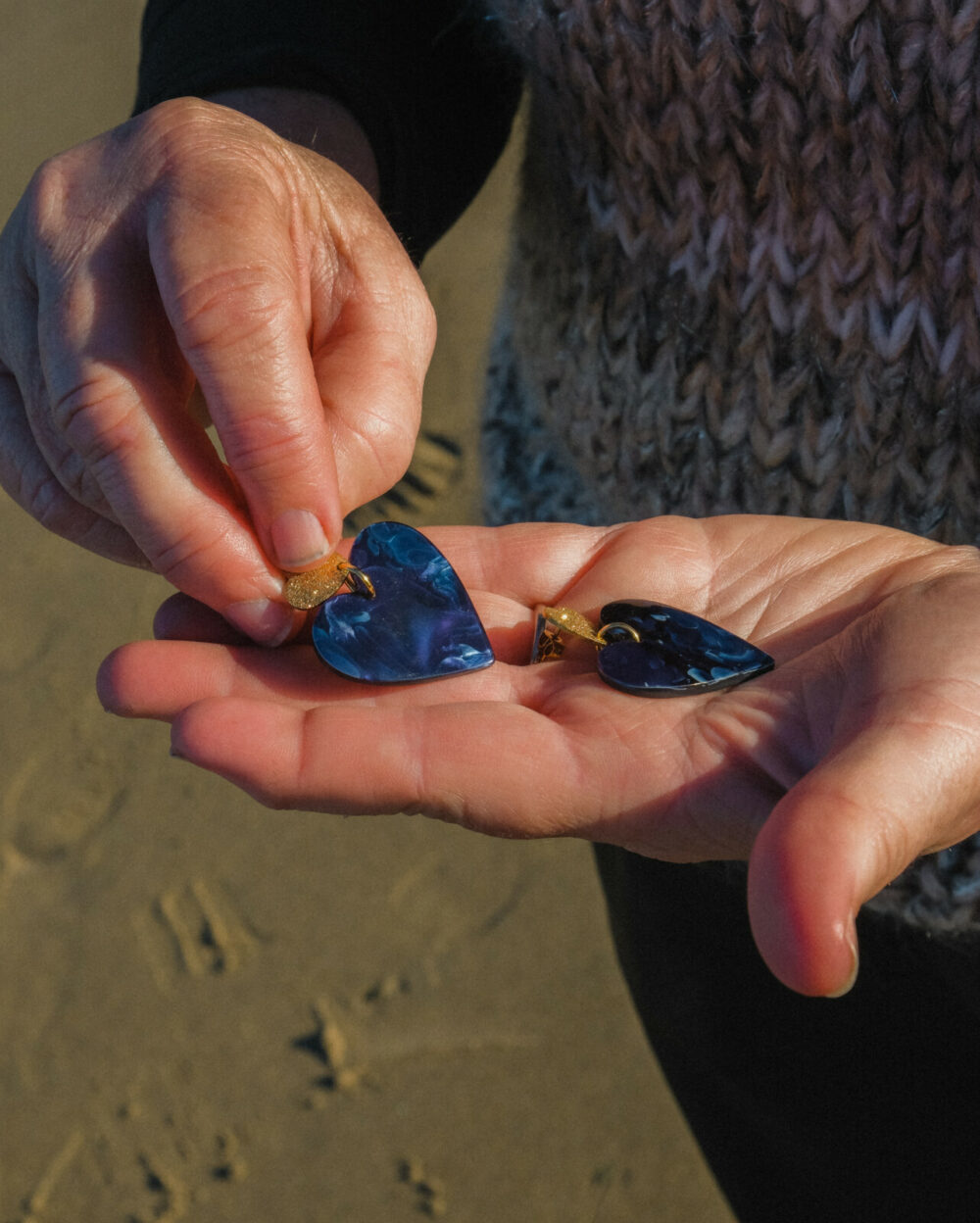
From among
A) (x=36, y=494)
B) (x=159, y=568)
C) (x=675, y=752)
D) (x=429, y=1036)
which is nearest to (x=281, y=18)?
(x=36, y=494)

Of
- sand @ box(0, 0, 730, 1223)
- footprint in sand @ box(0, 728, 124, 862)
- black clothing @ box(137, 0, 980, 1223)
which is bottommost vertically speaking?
sand @ box(0, 0, 730, 1223)

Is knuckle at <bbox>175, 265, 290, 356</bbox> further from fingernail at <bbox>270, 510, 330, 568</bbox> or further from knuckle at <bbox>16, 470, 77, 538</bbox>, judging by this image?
knuckle at <bbox>16, 470, 77, 538</bbox>

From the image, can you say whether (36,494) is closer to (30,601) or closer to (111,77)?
(30,601)

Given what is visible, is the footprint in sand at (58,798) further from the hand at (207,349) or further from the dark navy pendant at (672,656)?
the dark navy pendant at (672,656)

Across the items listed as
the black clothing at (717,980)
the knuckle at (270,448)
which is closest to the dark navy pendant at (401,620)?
the knuckle at (270,448)

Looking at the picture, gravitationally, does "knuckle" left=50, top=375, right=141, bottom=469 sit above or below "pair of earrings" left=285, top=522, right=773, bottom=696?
above

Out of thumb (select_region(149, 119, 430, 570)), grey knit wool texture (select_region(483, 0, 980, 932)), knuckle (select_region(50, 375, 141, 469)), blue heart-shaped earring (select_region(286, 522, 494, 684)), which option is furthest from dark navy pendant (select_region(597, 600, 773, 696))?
knuckle (select_region(50, 375, 141, 469))
